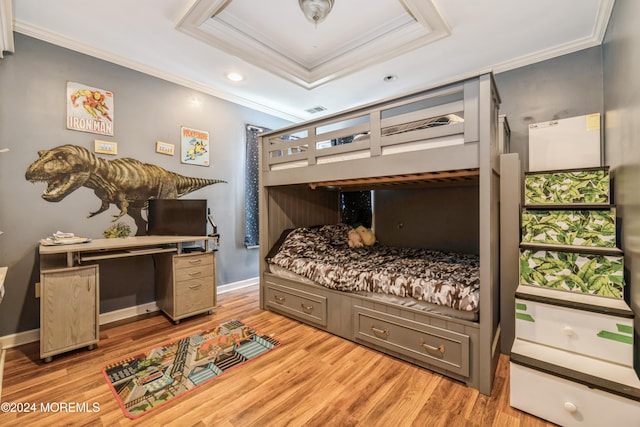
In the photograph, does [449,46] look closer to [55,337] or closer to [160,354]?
[160,354]

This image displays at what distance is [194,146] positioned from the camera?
323 centimetres

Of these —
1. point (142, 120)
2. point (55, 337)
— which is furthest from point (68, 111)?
point (55, 337)

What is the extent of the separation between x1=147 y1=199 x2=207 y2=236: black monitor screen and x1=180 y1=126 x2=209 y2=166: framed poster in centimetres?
63

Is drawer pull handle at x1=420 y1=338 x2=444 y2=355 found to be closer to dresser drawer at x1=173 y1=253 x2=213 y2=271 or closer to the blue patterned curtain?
dresser drawer at x1=173 y1=253 x2=213 y2=271

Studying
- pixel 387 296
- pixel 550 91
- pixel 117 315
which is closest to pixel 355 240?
pixel 387 296

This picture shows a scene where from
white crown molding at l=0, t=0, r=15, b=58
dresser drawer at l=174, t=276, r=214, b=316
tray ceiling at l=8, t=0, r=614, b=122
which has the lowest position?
dresser drawer at l=174, t=276, r=214, b=316

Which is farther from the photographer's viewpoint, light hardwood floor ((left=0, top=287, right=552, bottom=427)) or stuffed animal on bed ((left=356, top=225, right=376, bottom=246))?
stuffed animal on bed ((left=356, top=225, right=376, bottom=246))

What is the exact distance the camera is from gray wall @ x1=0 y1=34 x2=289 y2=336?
219 centimetres

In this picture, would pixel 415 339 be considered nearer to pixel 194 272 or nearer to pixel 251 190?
pixel 194 272

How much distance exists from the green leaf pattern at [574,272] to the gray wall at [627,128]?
9 centimetres

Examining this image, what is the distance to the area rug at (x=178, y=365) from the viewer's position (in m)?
1.59

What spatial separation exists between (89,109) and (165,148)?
688 mm

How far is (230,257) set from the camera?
11.8 ft

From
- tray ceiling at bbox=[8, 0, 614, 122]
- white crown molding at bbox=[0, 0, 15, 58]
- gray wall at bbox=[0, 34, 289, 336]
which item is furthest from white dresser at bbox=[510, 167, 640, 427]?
white crown molding at bbox=[0, 0, 15, 58]
